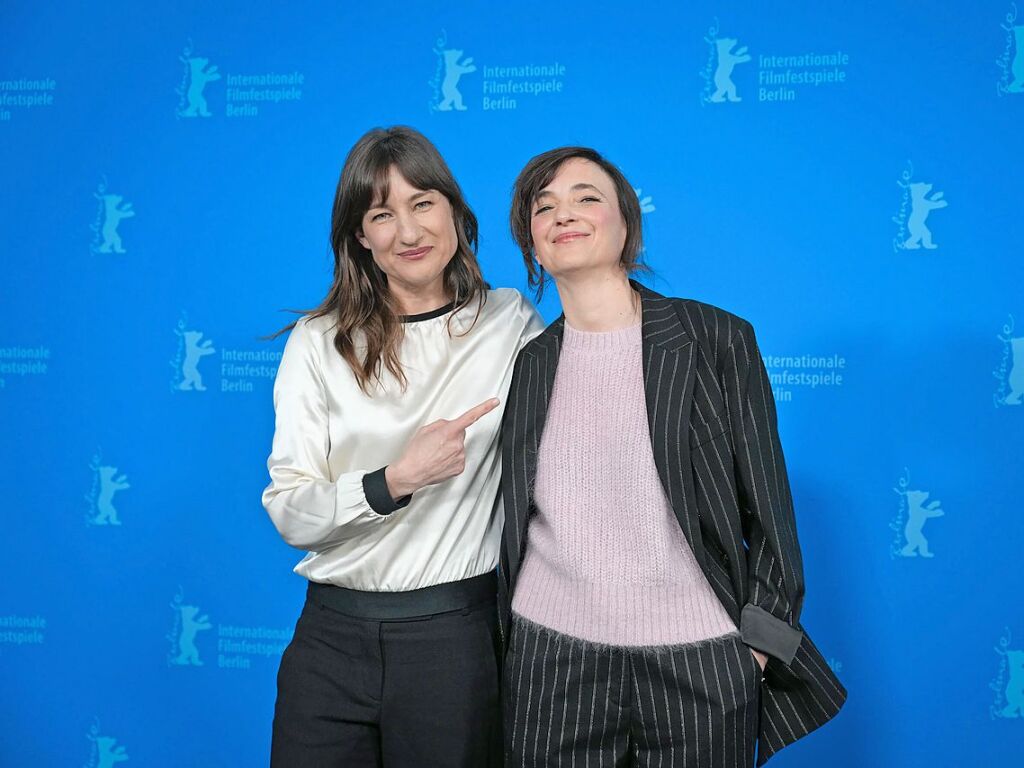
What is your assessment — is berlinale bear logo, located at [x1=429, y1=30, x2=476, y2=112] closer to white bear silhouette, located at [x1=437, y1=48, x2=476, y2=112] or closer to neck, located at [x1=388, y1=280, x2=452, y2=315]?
white bear silhouette, located at [x1=437, y1=48, x2=476, y2=112]

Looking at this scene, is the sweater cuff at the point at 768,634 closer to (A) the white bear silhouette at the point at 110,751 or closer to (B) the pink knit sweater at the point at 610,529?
(B) the pink knit sweater at the point at 610,529

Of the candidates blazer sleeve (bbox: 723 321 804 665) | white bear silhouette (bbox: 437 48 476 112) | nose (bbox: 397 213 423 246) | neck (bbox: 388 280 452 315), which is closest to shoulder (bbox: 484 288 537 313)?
neck (bbox: 388 280 452 315)

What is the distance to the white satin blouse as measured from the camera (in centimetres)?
163

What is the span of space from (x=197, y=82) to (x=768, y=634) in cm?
229

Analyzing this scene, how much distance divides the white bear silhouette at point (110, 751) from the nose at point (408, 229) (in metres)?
2.08

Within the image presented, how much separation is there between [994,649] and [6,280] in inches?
118

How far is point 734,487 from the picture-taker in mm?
1516

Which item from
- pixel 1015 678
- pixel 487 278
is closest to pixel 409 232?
pixel 487 278

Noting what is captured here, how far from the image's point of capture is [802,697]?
1557 mm

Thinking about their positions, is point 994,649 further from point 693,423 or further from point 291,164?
point 291,164

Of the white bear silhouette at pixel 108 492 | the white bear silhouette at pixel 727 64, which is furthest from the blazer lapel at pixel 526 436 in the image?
the white bear silhouette at pixel 108 492

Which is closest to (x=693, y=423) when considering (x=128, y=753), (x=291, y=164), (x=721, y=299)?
(x=721, y=299)

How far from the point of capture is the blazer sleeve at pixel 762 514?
149 cm

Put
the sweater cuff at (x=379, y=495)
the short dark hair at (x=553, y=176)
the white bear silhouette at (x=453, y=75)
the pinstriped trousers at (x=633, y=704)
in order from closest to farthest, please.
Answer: the pinstriped trousers at (x=633, y=704) → the sweater cuff at (x=379, y=495) → the short dark hair at (x=553, y=176) → the white bear silhouette at (x=453, y=75)
